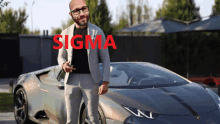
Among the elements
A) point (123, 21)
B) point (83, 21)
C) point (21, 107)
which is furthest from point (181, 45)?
point (123, 21)

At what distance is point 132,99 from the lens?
411 cm

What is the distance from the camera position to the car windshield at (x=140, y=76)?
4.88 metres

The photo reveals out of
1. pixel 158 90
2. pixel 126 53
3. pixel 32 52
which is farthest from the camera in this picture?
pixel 126 53

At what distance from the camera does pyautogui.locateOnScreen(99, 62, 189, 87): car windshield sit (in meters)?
4.88

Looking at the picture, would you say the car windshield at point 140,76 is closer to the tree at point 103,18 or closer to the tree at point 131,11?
the tree at point 103,18

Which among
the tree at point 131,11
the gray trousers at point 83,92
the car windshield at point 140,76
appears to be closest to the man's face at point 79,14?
the gray trousers at point 83,92

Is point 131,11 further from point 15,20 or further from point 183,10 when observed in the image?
point 183,10

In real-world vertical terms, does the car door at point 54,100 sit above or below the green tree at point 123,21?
below

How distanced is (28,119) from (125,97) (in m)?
2.27

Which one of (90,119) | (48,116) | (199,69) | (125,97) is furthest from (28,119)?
(199,69)

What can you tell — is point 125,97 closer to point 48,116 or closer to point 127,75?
point 127,75

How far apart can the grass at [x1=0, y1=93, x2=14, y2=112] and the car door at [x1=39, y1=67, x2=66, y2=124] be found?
268 centimetres

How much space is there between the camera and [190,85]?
15.9 feet

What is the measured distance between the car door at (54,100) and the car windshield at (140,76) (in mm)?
703
